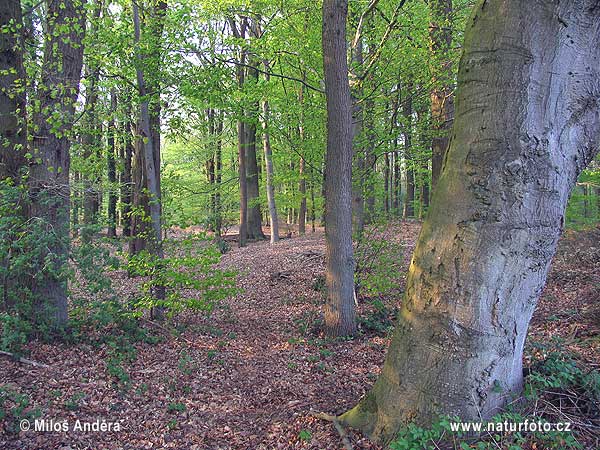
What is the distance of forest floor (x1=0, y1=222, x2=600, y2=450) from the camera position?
3.72 m

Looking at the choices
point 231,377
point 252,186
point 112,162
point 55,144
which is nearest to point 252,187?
point 252,186

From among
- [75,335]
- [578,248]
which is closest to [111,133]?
[75,335]

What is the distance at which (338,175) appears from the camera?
626 cm

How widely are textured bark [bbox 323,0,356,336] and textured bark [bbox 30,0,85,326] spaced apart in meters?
3.42

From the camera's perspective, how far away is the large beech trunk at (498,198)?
99.4 inches

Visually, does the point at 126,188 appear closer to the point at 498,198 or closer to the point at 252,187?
the point at 498,198

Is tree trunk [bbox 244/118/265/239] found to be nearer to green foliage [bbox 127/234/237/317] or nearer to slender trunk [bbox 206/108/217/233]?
slender trunk [bbox 206/108/217/233]

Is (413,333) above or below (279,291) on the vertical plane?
above

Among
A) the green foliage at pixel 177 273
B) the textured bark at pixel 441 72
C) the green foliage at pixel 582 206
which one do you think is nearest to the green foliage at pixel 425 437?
the green foliage at pixel 177 273

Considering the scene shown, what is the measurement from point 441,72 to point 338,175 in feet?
10.6

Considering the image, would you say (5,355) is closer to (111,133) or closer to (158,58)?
(158,58)

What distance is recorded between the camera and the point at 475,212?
8.75 feet

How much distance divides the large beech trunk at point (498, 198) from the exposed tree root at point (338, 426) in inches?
18.7

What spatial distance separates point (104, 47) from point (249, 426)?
5928mm
